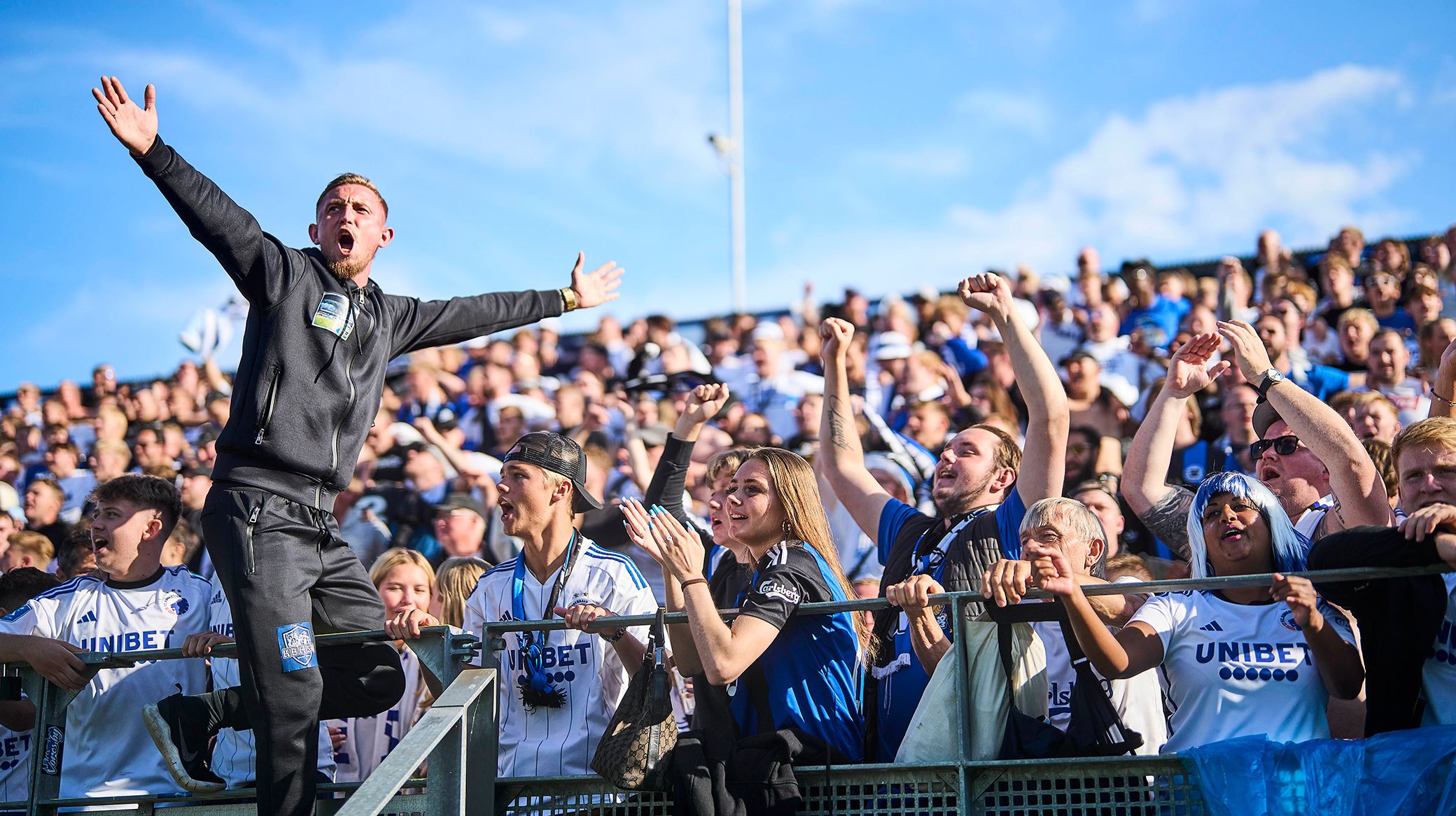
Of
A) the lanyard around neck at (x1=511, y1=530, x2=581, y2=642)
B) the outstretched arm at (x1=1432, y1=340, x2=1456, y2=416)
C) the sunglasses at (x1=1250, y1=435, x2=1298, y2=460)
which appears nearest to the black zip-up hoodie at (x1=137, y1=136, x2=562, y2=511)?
the lanyard around neck at (x1=511, y1=530, x2=581, y2=642)

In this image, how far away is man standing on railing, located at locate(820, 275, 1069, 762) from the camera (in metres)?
→ 4.61

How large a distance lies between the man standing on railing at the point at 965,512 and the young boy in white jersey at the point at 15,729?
3.28m

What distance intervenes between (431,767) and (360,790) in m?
0.63

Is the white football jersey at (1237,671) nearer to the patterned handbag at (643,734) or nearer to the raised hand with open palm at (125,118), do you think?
the patterned handbag at (643,734)

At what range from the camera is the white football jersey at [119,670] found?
522cm

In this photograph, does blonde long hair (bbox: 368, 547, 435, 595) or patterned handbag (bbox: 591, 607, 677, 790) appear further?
blonde long hair (bbox: 368, 547, 435, 595)

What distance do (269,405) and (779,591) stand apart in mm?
1696

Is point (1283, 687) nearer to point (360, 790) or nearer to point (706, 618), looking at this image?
point (706, 618)

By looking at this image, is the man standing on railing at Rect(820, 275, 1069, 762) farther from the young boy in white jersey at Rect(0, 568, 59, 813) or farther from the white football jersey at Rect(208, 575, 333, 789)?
the young boy in white jersey at Rect(0, 568, 59, 813)

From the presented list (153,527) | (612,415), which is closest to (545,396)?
(612,415)

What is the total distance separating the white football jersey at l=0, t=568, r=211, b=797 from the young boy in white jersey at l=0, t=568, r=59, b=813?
212 mm

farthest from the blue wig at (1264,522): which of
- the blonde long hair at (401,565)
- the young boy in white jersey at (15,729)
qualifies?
the young boy in white jersey at (15,729)

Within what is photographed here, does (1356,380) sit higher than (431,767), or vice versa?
(1356,380)

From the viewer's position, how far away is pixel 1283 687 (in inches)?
155
